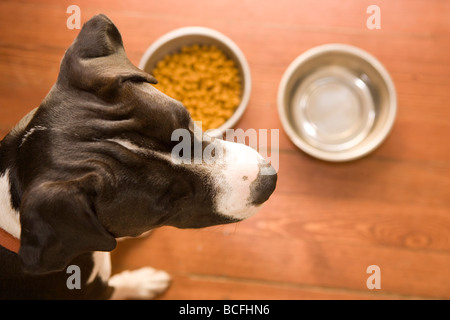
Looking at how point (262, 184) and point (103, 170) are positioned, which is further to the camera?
point (262, 184)

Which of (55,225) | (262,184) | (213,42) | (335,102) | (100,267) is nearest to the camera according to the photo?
(55,225)

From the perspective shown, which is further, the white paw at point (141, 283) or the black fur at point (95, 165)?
the white paw at point (141, 283)

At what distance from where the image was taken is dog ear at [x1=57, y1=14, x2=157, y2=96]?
113 centimetres

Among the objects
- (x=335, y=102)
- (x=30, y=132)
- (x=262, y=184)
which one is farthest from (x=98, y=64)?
(x=335, y=102)

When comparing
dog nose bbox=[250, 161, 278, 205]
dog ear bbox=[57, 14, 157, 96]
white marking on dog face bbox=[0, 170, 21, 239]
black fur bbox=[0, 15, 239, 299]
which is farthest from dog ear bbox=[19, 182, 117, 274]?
dog nose bbox=[250, 161, 278, 205]

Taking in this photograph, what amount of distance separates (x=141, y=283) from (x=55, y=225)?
3.28 feet

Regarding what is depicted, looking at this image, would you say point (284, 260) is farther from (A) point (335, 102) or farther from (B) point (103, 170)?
(B) point (103, 170)

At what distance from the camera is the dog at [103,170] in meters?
0.99

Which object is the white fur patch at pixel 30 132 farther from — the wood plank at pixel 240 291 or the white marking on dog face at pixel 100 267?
the wood plank at pixel 240 291

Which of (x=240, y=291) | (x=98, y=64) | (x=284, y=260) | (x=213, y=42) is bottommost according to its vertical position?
(x=240, y=291)

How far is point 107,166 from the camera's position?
3.46 ft

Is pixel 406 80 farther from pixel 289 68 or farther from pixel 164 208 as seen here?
pixel 164 208

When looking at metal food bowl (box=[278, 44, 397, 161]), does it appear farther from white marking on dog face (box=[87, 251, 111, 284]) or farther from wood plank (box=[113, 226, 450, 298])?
white marking on dog face (box=[87, 251, 111, 284])

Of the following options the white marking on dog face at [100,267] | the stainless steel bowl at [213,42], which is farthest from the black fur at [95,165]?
the stainless steel bowl at [213,42]
